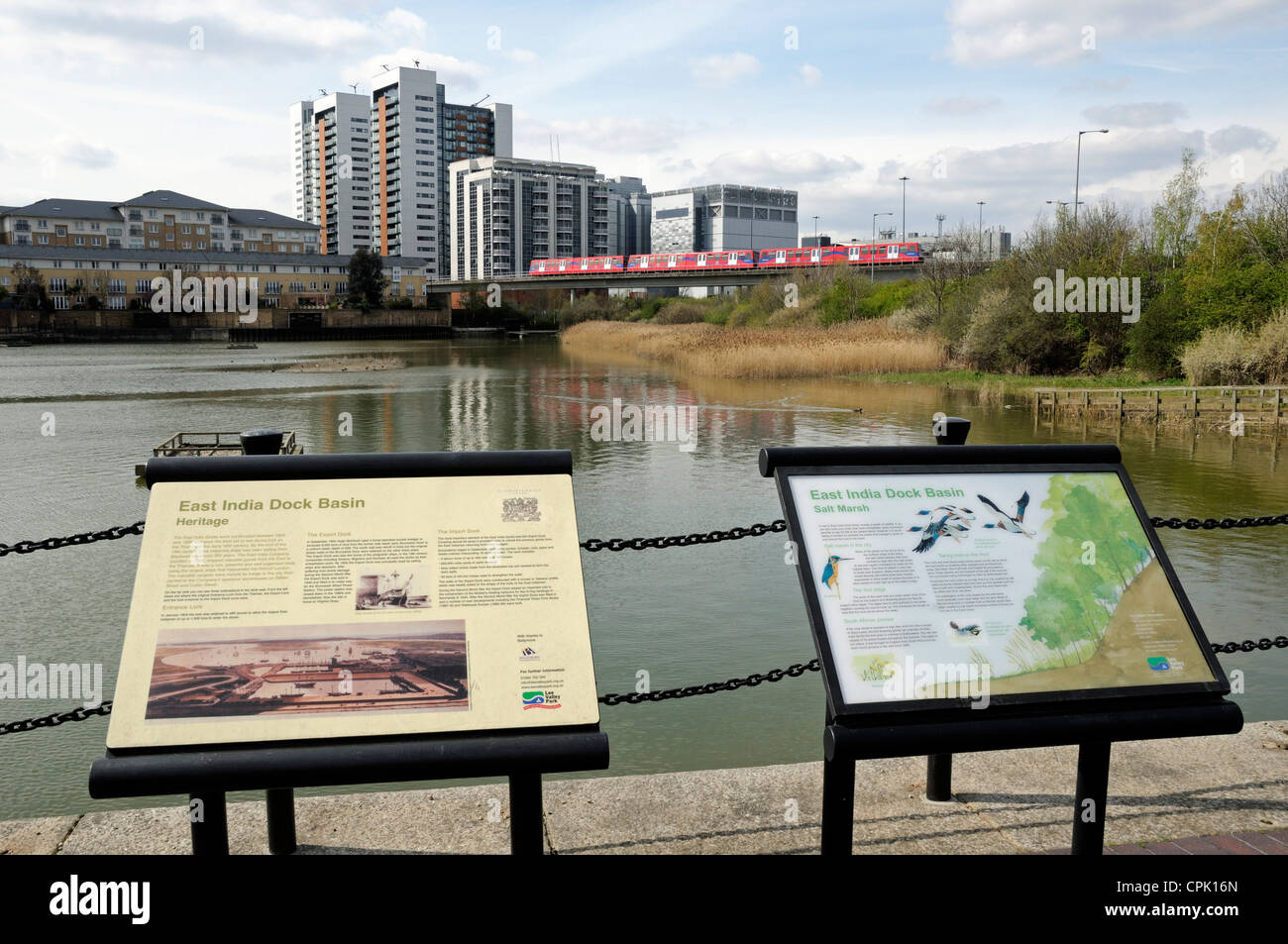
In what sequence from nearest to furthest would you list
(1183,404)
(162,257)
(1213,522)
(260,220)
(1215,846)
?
(1215,846) < (1213,522) < (1183,404) < (162,257) < (260,220)

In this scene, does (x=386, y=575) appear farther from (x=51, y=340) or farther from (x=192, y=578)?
(x=51, y=340)

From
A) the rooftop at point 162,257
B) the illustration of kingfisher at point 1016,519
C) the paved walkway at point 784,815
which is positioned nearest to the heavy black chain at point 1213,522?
the illustration of kingfisher at point 1016,519

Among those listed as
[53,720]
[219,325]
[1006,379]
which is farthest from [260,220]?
[53,720]

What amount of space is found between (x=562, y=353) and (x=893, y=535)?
61092 mm

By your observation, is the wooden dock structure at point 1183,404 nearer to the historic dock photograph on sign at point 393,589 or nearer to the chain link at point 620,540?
the chain link at point 620,540

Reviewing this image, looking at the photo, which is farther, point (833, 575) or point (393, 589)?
point (833, 575)

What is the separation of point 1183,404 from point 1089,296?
1212 cm

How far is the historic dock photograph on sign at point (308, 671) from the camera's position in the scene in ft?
10.2

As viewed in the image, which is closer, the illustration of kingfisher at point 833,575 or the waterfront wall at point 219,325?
the illustration of kingfisher at point 833,575

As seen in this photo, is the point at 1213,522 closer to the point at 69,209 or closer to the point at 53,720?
the point at 53,720

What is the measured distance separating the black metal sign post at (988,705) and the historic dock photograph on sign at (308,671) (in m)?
1.17

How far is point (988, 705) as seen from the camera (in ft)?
11.3

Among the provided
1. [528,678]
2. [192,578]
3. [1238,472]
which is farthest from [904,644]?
[1238,472]
